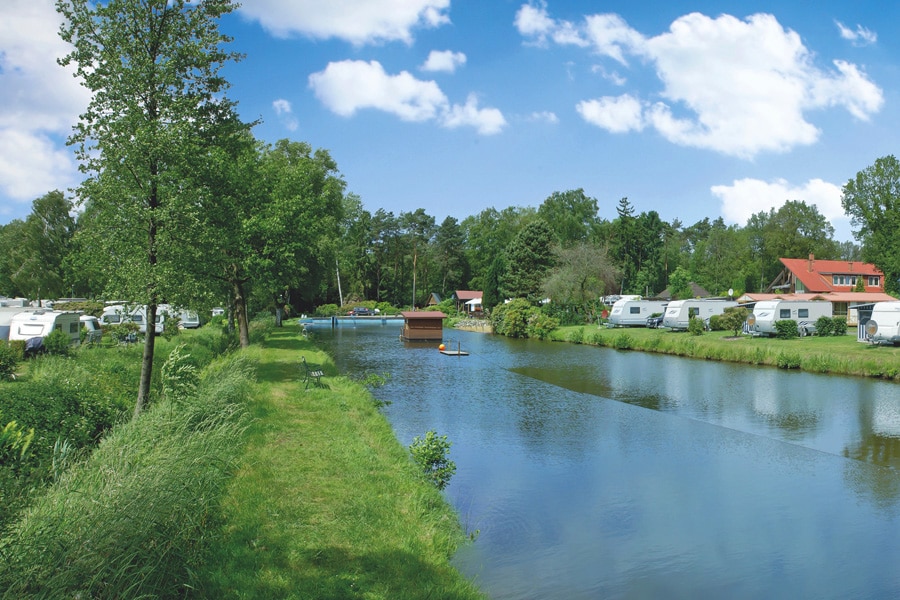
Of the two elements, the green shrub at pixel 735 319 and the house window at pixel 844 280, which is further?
the house window at pixel 844 280

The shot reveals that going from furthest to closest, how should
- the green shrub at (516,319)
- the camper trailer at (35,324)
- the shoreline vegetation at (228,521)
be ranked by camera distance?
the green shrub at (516,319), the camper trailer at (35,324), the shoreline vegetation at (228,521)

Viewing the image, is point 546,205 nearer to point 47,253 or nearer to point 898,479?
point 47,253

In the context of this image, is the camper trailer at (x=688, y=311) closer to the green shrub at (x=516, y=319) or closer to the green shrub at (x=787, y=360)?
the green shrub at (x=787, y=360)

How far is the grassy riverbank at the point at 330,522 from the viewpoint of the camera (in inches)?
239

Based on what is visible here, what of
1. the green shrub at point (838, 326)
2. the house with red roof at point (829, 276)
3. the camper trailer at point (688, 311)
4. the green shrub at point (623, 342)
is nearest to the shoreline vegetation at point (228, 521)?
the green shrub at point (623, 342)

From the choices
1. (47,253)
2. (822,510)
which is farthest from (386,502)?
(47,253)

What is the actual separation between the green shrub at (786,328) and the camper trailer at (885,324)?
5740mm

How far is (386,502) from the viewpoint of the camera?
8602mm

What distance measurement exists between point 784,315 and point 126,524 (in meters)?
37.7

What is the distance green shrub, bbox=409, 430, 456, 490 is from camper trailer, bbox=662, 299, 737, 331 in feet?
110

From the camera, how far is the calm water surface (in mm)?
8492

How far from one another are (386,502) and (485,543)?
1.67 meters

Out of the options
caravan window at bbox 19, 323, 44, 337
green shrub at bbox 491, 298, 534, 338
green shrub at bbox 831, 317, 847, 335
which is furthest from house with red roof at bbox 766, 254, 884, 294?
caravan window at bbox 19, 323, 44, 337

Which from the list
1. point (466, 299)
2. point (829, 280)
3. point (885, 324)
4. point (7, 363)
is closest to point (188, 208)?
point (7, 363)
